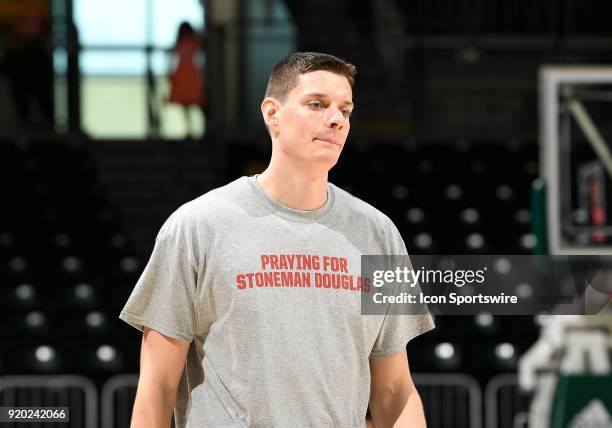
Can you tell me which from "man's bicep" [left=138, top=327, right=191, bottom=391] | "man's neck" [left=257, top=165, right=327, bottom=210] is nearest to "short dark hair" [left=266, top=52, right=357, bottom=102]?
"man's neck" [left=257, top=165, right=327, bottom=210]

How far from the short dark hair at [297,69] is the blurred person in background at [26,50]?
10782 mm

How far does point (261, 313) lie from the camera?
8.18 ft

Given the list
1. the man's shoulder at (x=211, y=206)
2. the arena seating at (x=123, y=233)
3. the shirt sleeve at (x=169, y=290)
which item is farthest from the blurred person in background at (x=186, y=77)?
the shirt sleeve at (x=169, y=290)

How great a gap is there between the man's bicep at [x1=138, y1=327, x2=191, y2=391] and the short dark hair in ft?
1.86

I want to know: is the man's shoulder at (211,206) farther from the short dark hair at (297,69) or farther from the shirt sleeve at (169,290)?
the short dark hair at (297,69)

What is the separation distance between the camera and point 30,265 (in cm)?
1197

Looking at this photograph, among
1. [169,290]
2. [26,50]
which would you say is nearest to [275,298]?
[169,290]

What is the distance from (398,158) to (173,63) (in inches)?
107

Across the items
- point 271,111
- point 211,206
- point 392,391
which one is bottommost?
point 392,391

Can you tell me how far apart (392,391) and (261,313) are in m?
0.39

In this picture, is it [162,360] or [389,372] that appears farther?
[389,372]

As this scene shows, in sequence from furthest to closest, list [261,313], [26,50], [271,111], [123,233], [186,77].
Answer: [26,50] → [123,233] → [186,77] → [271,111] → [261,313]

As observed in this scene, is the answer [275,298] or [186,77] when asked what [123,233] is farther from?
[275,298]

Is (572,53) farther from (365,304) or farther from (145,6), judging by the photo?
(365,304)
